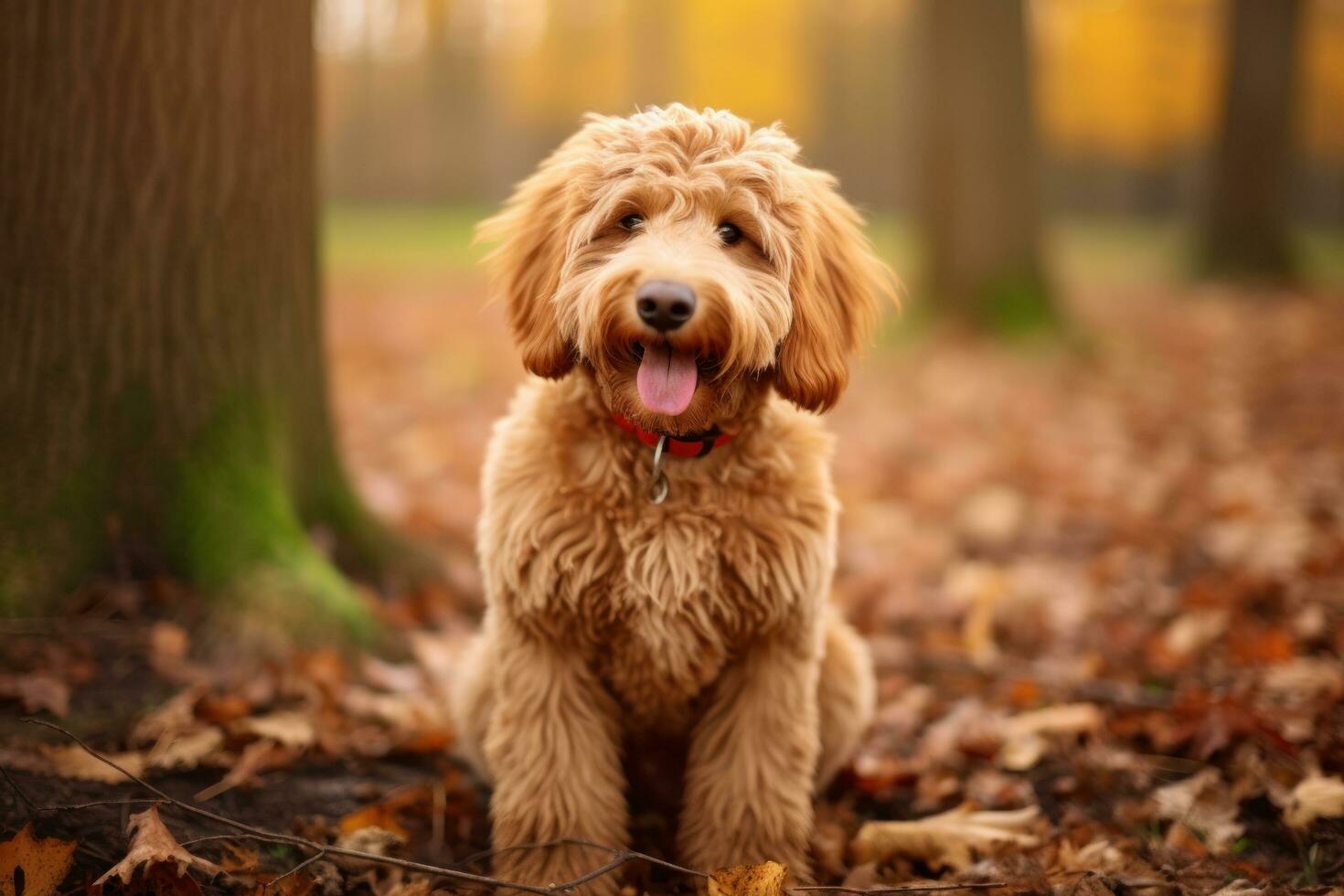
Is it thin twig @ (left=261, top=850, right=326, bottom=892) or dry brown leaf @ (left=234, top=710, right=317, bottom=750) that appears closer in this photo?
thin twig @ (left=261, top=850, right=326, bottom=892)

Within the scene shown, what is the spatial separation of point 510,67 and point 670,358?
3042cm

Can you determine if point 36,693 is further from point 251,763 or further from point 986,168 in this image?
point 986,168

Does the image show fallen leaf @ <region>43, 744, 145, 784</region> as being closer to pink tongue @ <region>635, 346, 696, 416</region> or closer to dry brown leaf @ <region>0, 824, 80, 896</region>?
dry brown leaf @ <region>0, 824, 80, 896</region>

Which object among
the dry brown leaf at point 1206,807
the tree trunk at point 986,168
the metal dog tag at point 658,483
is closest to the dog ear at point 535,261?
the metal dog tag at point 658,483

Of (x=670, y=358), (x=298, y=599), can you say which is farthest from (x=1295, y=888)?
(x=298, y=599)

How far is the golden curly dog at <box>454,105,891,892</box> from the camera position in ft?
8.57

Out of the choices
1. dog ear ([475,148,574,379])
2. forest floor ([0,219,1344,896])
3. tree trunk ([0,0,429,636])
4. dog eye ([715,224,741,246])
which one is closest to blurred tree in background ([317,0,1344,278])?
forest floor ([0,219,1344,896])

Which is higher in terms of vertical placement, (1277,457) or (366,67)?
(366,67)

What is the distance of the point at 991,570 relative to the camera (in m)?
4.93

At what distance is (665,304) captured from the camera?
2379 mm

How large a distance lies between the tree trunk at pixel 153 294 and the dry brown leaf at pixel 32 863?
109 cm

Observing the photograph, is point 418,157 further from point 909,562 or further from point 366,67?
point 909,562

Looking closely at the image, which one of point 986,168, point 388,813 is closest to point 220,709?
point 388,813

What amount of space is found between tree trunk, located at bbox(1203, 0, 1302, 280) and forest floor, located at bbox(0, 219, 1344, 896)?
289 inches
